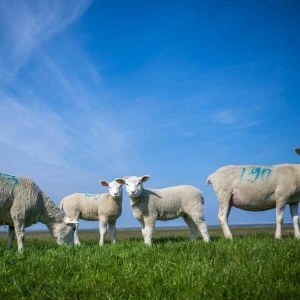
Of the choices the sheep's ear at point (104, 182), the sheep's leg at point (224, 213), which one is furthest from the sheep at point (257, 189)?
the sheep's ear at point (104, 182)

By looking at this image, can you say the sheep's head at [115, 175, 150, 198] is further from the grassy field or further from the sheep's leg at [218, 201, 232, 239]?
the grassy field

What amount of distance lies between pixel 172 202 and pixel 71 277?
521 centimetres

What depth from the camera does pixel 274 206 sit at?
448 inches

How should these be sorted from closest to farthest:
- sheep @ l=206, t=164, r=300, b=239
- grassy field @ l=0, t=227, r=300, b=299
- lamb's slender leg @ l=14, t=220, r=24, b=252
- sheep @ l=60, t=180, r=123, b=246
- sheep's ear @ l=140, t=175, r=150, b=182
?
grassy field @ l=0, t=227, r=300, b=299 < lamb's slender leg @ l=14, t=220, r=24, b=252 < sheep's ear @ l=140, t=175, r=150, b=182 < sheep @ l=206, t=164, r=300, b=239 < sheep @ l=60, t=180, r=123, b=246

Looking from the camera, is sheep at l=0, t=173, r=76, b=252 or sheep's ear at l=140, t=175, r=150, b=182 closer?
sheep at l=0, t=173, r=76, b=252

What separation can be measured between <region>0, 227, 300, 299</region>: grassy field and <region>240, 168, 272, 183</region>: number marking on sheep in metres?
4.30

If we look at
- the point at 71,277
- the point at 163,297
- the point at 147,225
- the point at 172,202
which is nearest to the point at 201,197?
the point at 172,202

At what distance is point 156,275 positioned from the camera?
16.6 feet

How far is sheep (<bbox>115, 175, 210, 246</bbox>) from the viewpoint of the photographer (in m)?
10.1

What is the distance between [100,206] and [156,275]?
842 cm

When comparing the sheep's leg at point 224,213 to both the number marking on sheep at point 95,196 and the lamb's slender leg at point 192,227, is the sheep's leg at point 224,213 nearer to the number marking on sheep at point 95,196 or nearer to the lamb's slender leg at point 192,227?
the lamb's slender leg at point 192,227

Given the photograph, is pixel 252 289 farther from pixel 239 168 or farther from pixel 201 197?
pixel 239 168

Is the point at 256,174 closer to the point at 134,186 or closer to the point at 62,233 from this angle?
the point at 134,186

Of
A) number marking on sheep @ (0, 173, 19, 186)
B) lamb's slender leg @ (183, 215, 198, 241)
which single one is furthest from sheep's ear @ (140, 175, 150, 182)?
number marking on sheep @ (0, 173, 19, 186)
